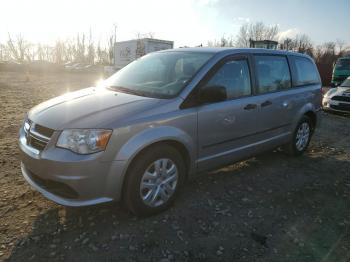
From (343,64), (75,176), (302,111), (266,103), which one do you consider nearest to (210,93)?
(266,103)

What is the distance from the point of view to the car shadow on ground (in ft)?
9.52

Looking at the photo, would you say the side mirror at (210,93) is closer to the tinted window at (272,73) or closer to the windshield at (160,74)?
the windshield at (160,74)

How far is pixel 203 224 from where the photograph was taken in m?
3.40

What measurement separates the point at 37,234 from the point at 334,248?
280cm

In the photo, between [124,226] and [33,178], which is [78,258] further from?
[33,178]

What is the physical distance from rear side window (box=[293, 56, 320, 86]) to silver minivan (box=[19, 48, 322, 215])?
52cm

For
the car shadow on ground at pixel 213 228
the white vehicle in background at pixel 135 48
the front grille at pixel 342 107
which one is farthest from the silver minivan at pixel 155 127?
the white vehicle in background at pixel 135 48

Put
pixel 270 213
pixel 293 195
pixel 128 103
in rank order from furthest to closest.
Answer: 1. pixel 293 195
2. pixel 270 213
3. pixel 128 103

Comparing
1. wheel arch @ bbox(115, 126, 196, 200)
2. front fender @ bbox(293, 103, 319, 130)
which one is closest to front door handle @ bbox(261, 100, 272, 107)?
front fender @ bbox(293, 103, 319, 130)

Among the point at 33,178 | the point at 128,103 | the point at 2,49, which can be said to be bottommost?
the point at 33,178

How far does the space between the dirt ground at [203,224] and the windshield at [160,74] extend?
1.32 m

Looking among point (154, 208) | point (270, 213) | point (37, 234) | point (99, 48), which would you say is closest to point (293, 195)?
point (270, 213)

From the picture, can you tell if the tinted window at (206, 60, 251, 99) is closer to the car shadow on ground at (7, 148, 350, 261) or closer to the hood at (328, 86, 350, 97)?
the car shadow on ground at (7, 148, 350, 261)

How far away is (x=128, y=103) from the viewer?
336cm
